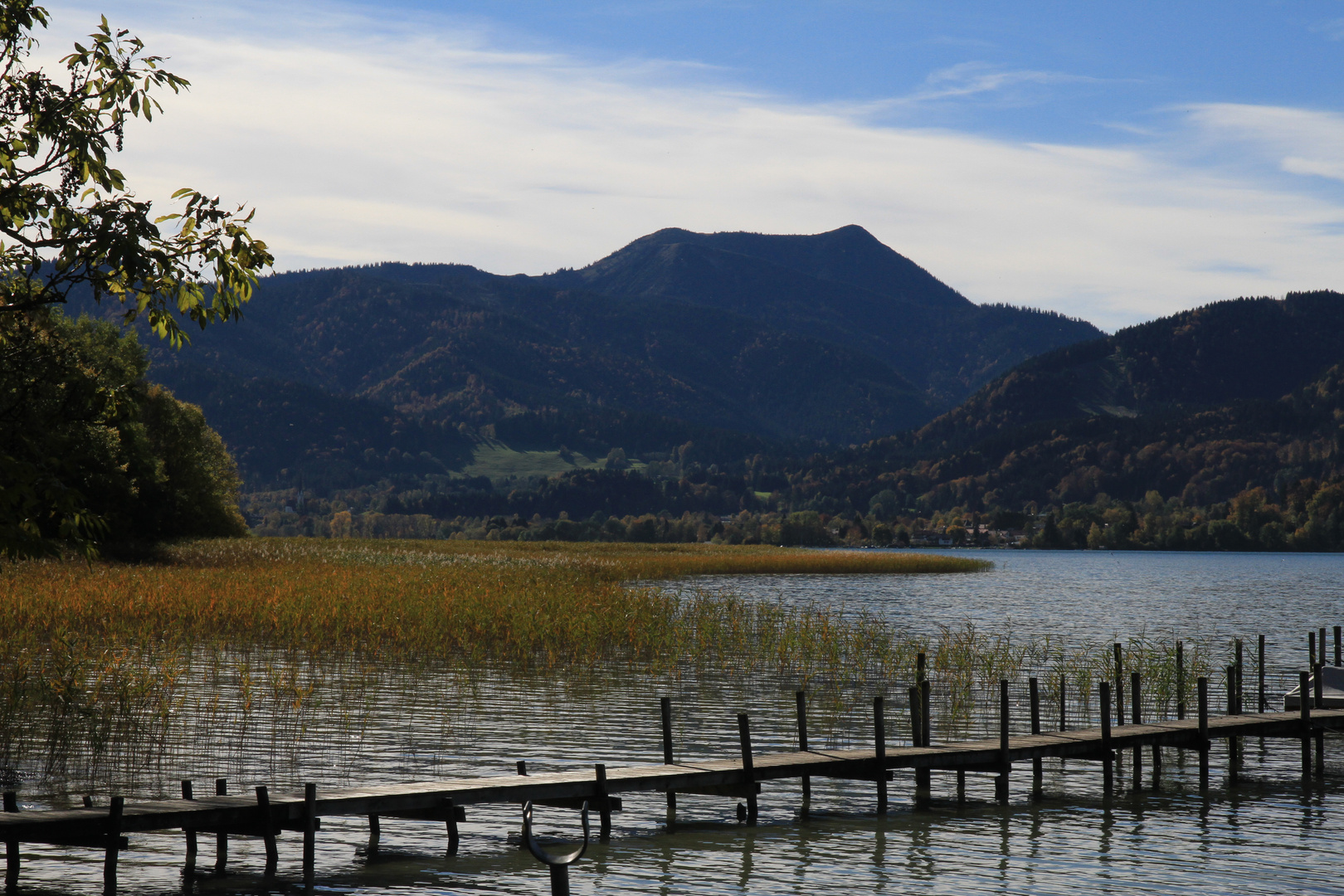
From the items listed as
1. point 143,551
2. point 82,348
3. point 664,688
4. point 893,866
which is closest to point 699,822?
point 893,866

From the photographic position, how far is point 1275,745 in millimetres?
30016

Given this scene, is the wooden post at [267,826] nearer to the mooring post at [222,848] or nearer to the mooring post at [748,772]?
the mooring post at [222,848]

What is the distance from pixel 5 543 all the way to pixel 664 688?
73.2 feet

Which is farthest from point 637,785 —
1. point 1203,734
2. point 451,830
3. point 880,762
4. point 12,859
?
point 1203,734

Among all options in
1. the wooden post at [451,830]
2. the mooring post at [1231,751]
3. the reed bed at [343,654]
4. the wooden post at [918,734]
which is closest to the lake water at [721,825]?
the wooden post at [451,830]

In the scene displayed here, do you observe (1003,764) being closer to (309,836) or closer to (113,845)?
(309,836)

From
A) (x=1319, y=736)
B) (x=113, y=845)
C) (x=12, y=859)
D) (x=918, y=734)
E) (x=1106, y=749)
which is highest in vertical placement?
(x=113, y=845)

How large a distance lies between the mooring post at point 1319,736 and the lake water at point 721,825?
0.40m

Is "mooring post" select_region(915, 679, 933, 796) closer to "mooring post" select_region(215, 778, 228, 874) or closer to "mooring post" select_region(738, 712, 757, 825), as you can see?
"mooring post" select_region(738, 712, 757, 825)

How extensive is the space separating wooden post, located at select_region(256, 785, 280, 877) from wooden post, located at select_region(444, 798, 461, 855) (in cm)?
251

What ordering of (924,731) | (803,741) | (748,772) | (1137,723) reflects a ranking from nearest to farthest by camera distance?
1. (748,772)
2. (803,741)
3. (924,731)
4. (1137,723)

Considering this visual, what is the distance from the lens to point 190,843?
16.9 meters

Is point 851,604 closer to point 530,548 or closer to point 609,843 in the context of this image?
point 530,548

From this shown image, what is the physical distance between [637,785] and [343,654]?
17718 mm
